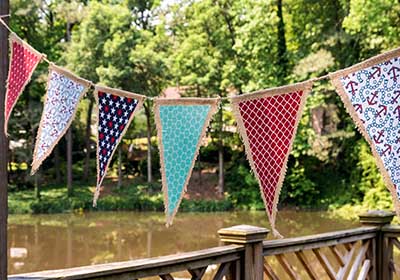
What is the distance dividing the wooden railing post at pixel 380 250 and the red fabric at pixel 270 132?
1.33 metres

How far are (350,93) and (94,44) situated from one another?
16.4 meters

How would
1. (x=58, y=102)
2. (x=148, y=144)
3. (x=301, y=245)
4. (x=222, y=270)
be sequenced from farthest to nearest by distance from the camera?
(x=148, y=144) < (x=301, y=245) < (x=58, y=102) < (x=222, y=270)

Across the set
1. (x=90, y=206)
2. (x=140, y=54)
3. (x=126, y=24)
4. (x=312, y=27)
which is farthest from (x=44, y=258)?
(x=312, y=27)

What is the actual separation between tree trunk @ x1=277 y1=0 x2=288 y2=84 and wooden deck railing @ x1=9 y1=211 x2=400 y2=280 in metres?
14.9

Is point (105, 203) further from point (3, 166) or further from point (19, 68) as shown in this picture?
point (3, 166)

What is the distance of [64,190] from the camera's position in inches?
811

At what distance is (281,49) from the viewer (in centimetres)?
1952

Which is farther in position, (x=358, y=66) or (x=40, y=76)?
(x=40, y=76)

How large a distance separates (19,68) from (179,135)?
3.47ft

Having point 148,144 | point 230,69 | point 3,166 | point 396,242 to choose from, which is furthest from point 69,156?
point 3,166

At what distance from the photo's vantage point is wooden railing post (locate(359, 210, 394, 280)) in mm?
4352

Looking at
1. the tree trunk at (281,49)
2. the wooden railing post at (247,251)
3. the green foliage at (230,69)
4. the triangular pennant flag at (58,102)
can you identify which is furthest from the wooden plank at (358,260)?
the tree trunk at (281,49)

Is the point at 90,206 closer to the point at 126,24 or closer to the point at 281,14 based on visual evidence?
the point at 126,24

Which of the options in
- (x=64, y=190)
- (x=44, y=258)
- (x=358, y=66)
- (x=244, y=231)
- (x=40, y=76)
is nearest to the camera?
(x=358, y=66)
